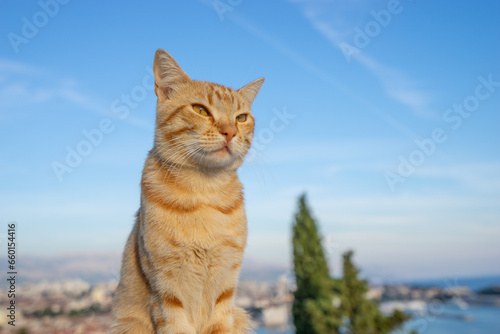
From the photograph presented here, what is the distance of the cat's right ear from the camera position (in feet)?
12.2

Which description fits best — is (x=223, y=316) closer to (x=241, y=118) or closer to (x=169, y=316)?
(x=169, y=316)

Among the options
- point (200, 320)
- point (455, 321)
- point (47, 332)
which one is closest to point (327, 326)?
point (47, 332)

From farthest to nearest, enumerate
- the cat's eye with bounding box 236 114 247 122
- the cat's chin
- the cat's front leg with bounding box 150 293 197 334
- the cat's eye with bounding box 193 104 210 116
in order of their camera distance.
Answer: the cat's eye with bounding box 236 114 247 122 → the cat's eye with bounding box 193 104 210 116 → the cat's chin → the cat's front leg with bounding box 150 293 197 334

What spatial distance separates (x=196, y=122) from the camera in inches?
140

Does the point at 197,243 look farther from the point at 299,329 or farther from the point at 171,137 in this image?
the point at 299,329

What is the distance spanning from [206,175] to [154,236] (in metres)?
0.67

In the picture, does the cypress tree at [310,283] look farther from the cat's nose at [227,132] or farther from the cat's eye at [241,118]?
the cat's nose at [227,132]

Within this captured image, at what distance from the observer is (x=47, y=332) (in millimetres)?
7266

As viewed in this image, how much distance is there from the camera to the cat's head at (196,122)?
3.52 metres

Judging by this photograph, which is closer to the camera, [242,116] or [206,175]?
[206,175]

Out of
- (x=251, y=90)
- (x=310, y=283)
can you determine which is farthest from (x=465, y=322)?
(x=251, y=90)

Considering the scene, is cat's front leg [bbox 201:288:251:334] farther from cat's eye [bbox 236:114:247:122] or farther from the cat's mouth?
cat's eye [bbox 236:114:247:122]

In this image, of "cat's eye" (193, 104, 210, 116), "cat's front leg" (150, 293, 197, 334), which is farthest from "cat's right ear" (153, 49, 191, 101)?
"cat's front leg" (150, 293, 197, 334)

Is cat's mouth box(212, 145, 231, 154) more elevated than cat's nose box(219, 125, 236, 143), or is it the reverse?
cat's nose box(219, 125, 236, 143)
